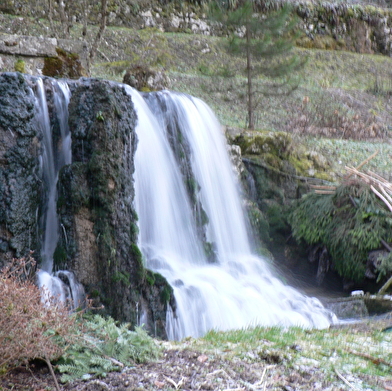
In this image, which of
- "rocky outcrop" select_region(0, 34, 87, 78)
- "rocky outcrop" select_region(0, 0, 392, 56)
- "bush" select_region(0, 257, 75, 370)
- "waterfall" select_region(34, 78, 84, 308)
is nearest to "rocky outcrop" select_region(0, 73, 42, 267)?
"waterfall" select_region(34, 78, 84, 308)

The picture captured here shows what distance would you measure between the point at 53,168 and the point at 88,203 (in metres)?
1.16

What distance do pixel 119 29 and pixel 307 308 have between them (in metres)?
18.9

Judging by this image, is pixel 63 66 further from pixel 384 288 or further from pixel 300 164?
pixel 384 288

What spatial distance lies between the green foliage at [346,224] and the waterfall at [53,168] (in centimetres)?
516

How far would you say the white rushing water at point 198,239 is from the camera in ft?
22.3

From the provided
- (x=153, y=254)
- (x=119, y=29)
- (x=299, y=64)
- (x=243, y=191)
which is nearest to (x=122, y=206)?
(x=153, y=254)

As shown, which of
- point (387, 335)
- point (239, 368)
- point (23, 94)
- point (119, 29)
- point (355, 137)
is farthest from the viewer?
point (119, 29)

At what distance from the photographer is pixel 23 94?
631cm

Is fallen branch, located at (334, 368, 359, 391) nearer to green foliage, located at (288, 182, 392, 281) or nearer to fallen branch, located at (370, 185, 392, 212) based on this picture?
green foliage, located at (288, 182, 392, 281)

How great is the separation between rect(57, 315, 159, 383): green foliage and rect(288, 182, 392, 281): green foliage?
6.21 meters

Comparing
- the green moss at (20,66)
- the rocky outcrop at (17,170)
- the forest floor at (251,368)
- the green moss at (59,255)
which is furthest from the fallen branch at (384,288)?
the green moss at (20,66)

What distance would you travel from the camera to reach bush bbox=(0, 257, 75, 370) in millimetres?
3014

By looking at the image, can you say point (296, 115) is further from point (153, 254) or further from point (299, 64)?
point (153, 254)

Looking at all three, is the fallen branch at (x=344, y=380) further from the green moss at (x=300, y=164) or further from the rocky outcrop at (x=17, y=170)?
the green moss at (x=300, y=164)
